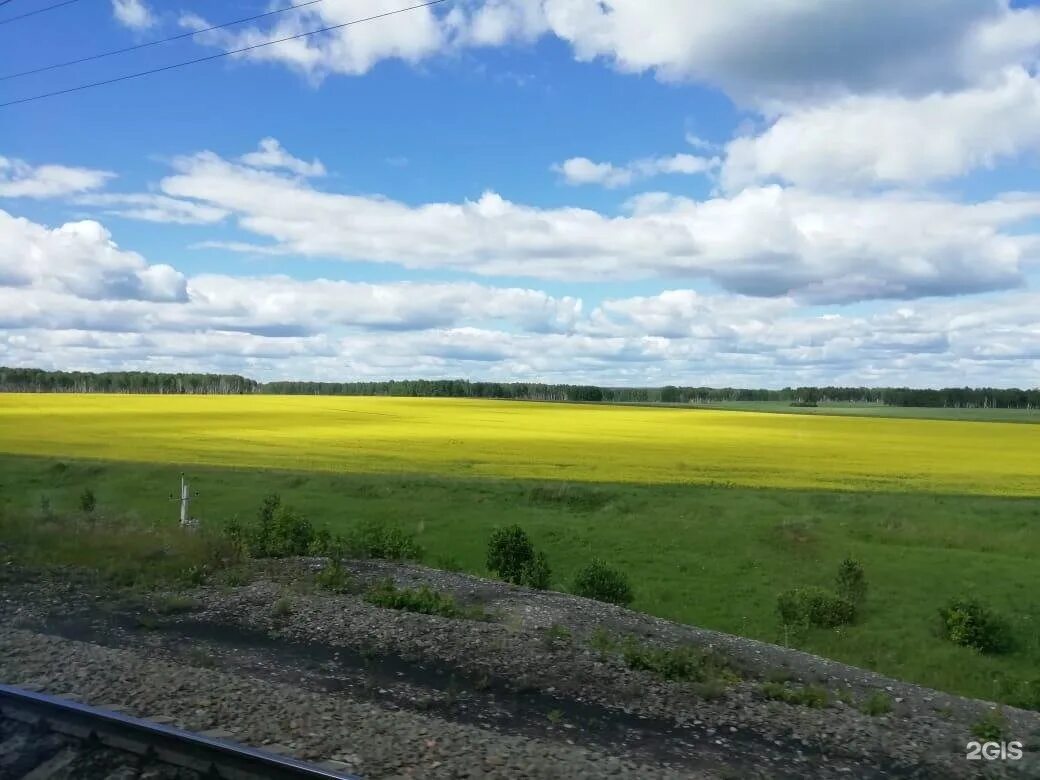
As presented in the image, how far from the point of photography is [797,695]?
869 centimetres

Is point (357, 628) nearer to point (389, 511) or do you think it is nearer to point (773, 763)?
point (773, 763)

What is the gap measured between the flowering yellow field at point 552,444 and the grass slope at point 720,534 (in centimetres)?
377

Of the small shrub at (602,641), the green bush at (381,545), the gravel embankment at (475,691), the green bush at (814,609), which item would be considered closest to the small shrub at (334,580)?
the gravel embankment at (475,691)

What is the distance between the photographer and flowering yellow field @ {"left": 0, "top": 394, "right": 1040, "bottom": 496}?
37.9 m

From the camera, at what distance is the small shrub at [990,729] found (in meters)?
7.67

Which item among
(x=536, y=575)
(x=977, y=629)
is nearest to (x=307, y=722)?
(x=536, y=575)

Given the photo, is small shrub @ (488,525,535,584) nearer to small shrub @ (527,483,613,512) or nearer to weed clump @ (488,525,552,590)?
weed clump @ (488,525,552,590)

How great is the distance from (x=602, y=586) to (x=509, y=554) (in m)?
2.57

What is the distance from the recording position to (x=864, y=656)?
16047 mm

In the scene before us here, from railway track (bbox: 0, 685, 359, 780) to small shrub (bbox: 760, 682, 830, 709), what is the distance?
4.76 meters

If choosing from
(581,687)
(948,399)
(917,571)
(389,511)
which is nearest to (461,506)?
(389,511)

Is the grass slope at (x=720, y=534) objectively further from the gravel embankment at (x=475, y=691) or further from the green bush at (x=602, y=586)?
the gravel embankment at (x=475, y=691)

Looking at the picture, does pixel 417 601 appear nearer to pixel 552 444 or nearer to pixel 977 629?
pixel 977 629

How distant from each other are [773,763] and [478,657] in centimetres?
363
